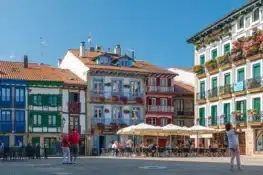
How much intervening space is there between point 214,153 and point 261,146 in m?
4.91

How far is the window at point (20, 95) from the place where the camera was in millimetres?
59875

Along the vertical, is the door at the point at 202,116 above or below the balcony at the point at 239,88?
below

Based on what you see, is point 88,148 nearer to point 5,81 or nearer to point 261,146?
point 5,81

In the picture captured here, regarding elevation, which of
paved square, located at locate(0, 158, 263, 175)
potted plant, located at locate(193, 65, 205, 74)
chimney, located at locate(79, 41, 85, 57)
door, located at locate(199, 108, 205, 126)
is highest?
chimney, located at locate(79, 41, 85, 57)

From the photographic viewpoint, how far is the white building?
45688 mm

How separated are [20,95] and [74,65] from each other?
962 centimetres

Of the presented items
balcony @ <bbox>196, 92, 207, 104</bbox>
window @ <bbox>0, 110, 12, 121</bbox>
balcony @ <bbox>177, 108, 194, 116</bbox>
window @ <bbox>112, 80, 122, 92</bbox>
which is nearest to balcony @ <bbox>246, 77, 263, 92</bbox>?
balcony @ <bbox>196, 92, 207, 104</bbox>

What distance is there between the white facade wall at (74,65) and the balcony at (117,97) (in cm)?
238

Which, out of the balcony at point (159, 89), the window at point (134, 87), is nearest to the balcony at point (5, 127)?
the window at point (134, 87)

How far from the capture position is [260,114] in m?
45.0

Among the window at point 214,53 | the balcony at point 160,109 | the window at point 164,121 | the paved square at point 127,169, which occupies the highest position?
the window at point 214,53

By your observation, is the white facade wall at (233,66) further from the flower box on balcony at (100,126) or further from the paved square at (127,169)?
the paved square at (127,169)

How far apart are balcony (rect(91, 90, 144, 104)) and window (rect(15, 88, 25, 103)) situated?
804cm

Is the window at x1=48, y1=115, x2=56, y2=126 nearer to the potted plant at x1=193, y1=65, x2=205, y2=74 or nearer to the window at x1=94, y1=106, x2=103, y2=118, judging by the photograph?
the window at x1=94, y1=106, x2=103, y2=118
